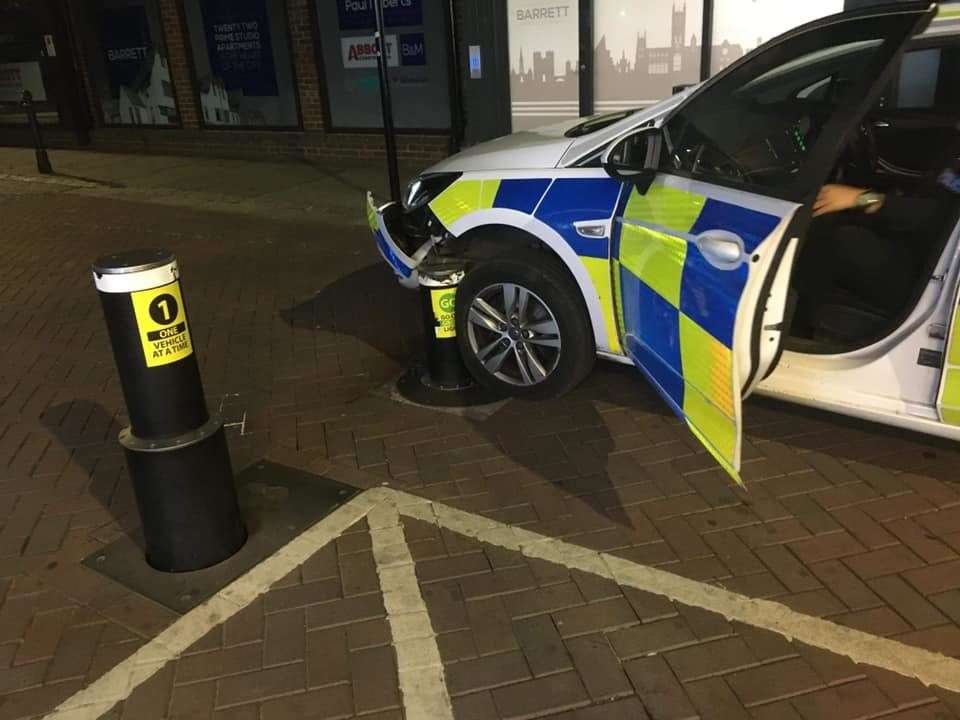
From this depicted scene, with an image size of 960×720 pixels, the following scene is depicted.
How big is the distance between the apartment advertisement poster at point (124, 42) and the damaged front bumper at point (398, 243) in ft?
34.9

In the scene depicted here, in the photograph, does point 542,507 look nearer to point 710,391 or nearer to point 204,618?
point 710,391

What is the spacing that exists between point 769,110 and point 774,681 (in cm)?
269

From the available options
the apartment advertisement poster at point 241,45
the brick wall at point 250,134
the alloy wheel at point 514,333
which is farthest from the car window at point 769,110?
the apartment advertisement poster at point 241,45

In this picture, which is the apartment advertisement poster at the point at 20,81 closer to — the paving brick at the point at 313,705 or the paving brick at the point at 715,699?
the paving brick at the point at 313,705

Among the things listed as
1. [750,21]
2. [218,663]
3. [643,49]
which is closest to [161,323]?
[218,663]

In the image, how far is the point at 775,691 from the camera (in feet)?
8.33

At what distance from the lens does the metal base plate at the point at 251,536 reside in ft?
10.3

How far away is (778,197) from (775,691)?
5.11ft

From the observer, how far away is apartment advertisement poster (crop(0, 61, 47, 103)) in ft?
49.7

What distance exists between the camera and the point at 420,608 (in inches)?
117

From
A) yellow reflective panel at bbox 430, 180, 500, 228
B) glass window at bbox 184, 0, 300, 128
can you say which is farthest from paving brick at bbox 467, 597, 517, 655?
glass window at bbox 184, 0, 300, 128

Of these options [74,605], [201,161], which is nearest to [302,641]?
[74,605]

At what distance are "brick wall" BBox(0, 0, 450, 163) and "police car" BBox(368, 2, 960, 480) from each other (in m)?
6.74

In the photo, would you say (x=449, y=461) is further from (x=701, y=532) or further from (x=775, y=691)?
(x=775, y=691)
